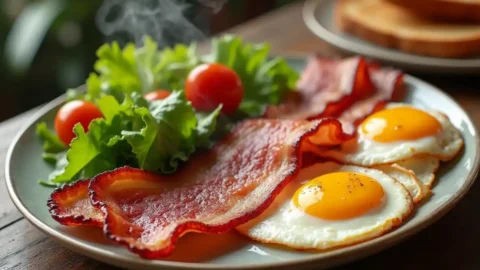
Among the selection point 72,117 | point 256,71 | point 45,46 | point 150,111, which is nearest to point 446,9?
point 256,71

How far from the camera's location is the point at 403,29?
3.33 meters

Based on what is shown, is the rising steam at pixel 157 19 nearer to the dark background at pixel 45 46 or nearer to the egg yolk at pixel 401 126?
the dark background at pixel 45 46

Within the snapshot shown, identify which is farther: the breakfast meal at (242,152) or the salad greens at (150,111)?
the salad greens at (150,111)

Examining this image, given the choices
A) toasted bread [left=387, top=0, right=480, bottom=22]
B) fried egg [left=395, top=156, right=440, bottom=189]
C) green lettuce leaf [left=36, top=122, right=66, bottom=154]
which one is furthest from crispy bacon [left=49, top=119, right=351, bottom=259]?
toasted bread [left=387, top=0, right=480, bottom=22]

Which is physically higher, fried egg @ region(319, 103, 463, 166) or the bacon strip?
fried egg @ region(319, 103, 463, 166)

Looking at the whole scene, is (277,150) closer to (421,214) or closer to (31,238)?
(421,214)

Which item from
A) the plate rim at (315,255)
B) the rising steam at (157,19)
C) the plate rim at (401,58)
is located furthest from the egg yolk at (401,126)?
the rising steam at (157,19)

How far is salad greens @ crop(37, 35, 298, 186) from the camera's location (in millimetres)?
2125

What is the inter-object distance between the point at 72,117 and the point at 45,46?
8.33 feet

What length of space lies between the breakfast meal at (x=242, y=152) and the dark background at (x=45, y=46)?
177 cm

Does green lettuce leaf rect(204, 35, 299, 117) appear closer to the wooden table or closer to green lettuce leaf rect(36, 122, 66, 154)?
green lettuce leaf rect(36, 122, 66, 154)

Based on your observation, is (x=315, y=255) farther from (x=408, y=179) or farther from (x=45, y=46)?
(x=45, y=46)

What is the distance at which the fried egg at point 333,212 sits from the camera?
171 cm

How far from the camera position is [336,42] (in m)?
3.25
